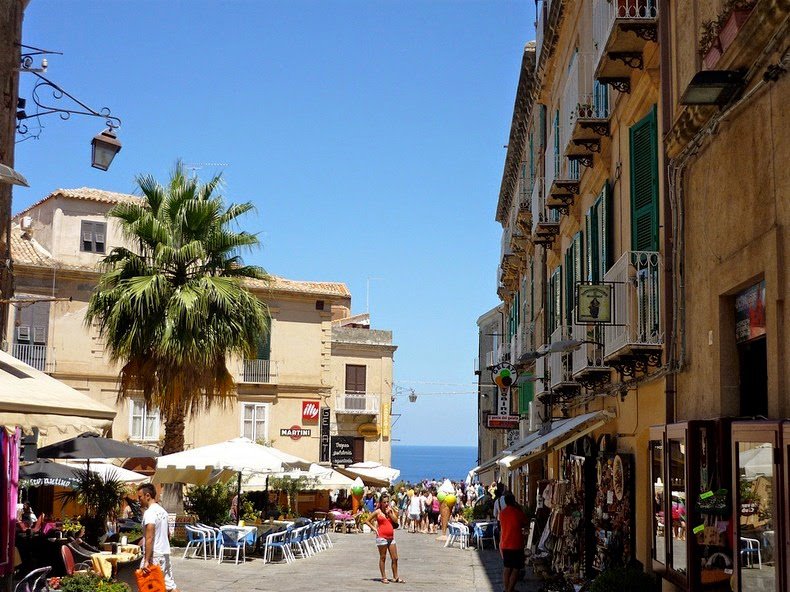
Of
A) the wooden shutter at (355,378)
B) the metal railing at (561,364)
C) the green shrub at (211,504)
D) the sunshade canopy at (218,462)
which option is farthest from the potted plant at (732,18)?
the wooden shutter at (355,378)

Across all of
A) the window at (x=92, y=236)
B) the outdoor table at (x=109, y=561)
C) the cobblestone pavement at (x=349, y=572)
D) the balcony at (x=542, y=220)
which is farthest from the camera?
the window at (x=92, y=236)

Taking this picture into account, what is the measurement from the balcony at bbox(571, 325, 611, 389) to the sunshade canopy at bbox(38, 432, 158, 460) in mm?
7142

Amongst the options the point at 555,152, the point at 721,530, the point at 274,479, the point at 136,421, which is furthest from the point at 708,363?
the point at 136,421

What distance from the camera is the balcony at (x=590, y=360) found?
49.7ft

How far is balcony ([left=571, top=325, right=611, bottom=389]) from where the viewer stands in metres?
15.1

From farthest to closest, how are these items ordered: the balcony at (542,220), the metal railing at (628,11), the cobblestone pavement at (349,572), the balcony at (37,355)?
the balcony at (37,355) → the balcony at (542,220) → the cobblestone pavement at (349,572) → the metal railing at (628,11)

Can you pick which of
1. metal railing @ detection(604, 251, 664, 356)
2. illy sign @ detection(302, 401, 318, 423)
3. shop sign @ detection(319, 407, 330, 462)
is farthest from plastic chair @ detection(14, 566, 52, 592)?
shop sign @ detection(319, 407, 330, 462)

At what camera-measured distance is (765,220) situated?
8820 millimetres

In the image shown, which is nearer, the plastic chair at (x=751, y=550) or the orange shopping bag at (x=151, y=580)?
the plastic chair at (x=751, y=550)

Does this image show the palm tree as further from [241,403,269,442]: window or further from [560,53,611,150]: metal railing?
[241,403,269,442]: window

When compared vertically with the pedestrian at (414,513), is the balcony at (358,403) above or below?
above

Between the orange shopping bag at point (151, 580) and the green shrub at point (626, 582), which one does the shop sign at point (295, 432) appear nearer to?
the orange shopping bag at point (151, 580)

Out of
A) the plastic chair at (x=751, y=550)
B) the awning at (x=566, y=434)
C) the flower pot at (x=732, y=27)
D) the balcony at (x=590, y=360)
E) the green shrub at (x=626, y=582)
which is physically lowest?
the green shrub at (x=626, y=582)

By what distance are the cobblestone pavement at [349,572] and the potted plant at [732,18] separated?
10.9 m
